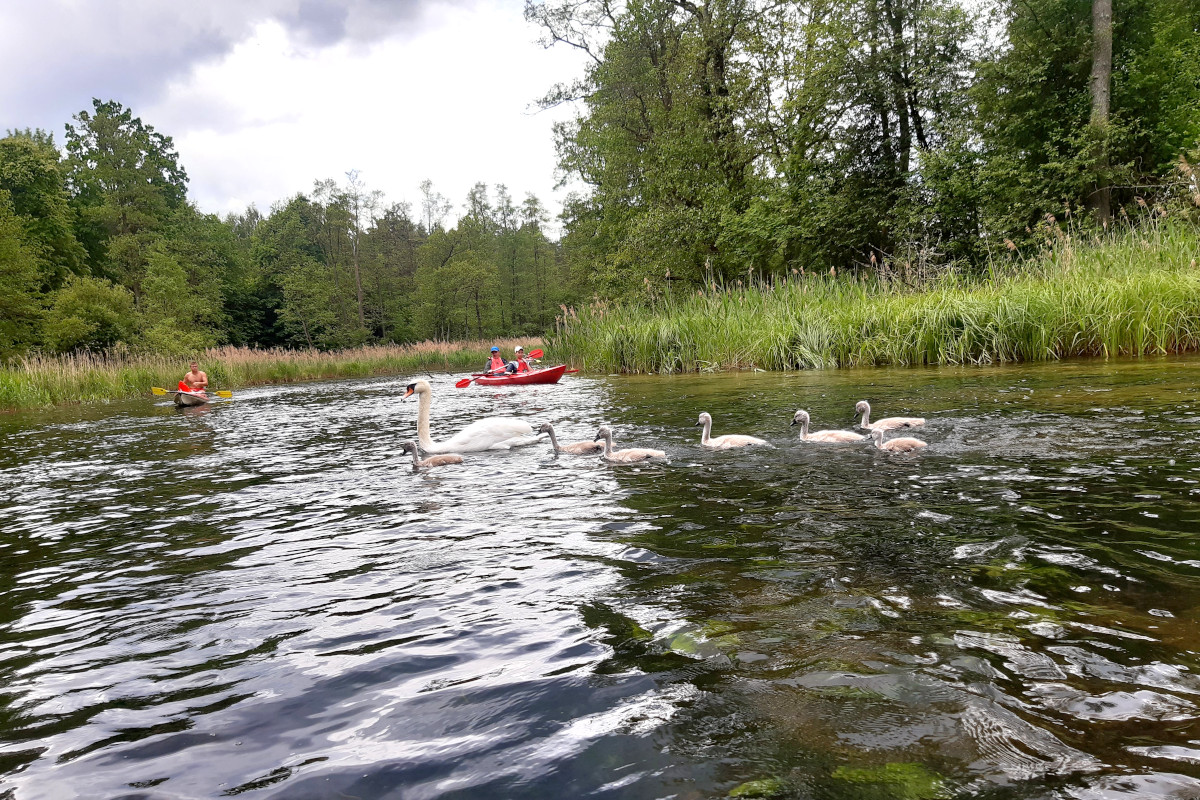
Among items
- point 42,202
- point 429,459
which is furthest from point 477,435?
point 42,202

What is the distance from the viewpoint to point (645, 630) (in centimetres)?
322

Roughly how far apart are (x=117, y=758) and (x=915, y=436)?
7.13 m

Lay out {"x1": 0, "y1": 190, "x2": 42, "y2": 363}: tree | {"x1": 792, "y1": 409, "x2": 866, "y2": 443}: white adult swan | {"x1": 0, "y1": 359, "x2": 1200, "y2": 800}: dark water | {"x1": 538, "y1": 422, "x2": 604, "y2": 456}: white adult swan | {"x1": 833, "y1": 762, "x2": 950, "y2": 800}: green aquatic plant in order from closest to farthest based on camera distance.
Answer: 1. {"x1": 833, "y1": 762, "x2": 950, "y2": 800}: green aquatic plant
2. {"x1": 0, "y1": 359, "x2": 1200, "y2": 800}: dark water
3. {"x1": 792, "y1": 409, "x2": 866, "y2": 443}: white adult swan
4. {"x1": 538, "y1": 422, "x2": 604, "y2": 456}: white adult swan
5. {"x1": 0, "y1": 190, "x2": 42, "y2": 363}: tree

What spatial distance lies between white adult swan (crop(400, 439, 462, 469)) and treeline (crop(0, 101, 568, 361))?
29.2 m

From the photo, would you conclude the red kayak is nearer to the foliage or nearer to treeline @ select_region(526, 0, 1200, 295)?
treeline @ select_region(526, 0, 1200, 295)

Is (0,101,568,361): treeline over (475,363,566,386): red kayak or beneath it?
over

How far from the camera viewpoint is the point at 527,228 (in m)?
84.9

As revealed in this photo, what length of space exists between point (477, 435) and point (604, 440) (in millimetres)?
1976

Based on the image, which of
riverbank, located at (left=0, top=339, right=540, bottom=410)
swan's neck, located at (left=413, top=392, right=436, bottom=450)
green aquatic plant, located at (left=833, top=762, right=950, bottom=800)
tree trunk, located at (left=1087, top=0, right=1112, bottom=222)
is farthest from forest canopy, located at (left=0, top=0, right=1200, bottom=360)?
green aquatic plant, located at (left=833, top=762, right=950, bottom=800)

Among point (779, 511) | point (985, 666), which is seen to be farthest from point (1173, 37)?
point (985, 666)

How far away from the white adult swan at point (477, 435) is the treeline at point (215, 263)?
1115 inches

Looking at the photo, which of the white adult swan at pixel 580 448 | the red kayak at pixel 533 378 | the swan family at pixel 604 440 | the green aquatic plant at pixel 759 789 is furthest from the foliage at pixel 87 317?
the green aquatic plant at pixel 759 789

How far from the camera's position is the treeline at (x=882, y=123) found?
23.5m

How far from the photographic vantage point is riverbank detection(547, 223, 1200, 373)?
39.8 ft
